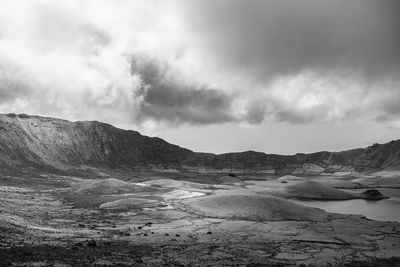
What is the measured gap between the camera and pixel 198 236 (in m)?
43.0

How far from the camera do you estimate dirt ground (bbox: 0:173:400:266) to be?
1160 inches

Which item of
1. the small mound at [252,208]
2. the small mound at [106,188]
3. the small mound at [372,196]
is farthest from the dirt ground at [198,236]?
the small mound at [372,196]

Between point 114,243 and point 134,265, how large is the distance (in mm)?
9862

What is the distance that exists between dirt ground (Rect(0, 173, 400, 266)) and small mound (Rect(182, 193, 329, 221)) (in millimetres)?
173

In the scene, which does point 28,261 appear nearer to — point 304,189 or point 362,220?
point 362,220

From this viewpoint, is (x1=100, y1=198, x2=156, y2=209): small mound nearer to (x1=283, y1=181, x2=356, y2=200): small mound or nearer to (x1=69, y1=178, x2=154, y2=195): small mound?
(x1=69, y1=178, x2=154, y2=195): small mound

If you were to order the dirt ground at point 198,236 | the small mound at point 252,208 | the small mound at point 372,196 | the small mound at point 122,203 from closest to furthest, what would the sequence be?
the dirt ground at point 198,236 → the small mound at point 252,208 → the small mound at point 122,203 → the small mound at point 372,196

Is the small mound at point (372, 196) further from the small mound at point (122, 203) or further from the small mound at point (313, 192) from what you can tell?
the small mound at point (122, 203)

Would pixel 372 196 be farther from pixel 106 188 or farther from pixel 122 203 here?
pixel 106 188

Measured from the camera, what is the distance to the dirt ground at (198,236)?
2947 cm

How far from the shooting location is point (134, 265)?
2661 centimetres

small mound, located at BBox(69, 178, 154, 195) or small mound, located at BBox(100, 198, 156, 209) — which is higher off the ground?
small mound, located at BBox(69, 178, 154, 195)

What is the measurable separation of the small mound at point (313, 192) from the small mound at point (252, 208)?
43781 millimetres

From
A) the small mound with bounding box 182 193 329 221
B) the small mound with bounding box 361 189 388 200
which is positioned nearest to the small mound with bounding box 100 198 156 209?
the small mound with bounding box 182 193 329 221
